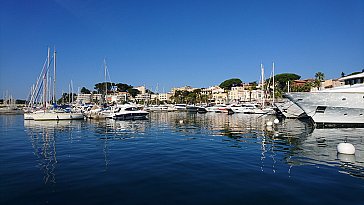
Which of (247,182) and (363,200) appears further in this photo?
(247,182)

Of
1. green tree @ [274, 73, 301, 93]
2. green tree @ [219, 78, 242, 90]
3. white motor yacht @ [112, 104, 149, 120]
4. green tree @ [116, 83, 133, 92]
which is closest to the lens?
white motor yacht @ [112, 104, 149, 120]

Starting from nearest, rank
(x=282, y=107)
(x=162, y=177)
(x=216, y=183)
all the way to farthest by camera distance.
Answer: (x=216, y=183) → (x=162, y=177) → (x=282, y=107)

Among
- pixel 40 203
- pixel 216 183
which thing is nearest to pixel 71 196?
pixel 40 203

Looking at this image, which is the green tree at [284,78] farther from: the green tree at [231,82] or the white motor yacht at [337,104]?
the white motor yacht at [337,104]

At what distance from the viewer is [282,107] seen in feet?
165

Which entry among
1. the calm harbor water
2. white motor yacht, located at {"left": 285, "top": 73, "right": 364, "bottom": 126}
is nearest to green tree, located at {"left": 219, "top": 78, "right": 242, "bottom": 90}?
white motor yacht, located at {"left": 285, "top": 73, "right": 364, "bottom": 126}

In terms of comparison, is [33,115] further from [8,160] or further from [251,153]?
[251,153]

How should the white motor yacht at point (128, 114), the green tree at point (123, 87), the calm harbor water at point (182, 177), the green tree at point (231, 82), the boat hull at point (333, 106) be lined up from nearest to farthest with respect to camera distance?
the calm harbor water at point (182, 177) < the boat hull at point (333, 106) < the white motor yacht at point (128, 114) < the green tree at point (123, 87) < the green tree at point (231, 82)

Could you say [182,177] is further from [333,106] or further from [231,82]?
[231,82]

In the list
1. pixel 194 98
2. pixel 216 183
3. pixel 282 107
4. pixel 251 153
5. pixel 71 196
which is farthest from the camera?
pixel 194 98

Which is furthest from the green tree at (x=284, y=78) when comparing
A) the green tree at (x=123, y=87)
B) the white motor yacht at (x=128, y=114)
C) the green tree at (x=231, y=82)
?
the white motor yacht at (x=128, y=114)

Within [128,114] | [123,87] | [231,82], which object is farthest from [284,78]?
[128,114]

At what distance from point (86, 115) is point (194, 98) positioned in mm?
92413

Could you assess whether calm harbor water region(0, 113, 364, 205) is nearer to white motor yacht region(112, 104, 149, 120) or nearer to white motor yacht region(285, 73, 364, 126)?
white motor yacht region(285, 73, 364, 126)
